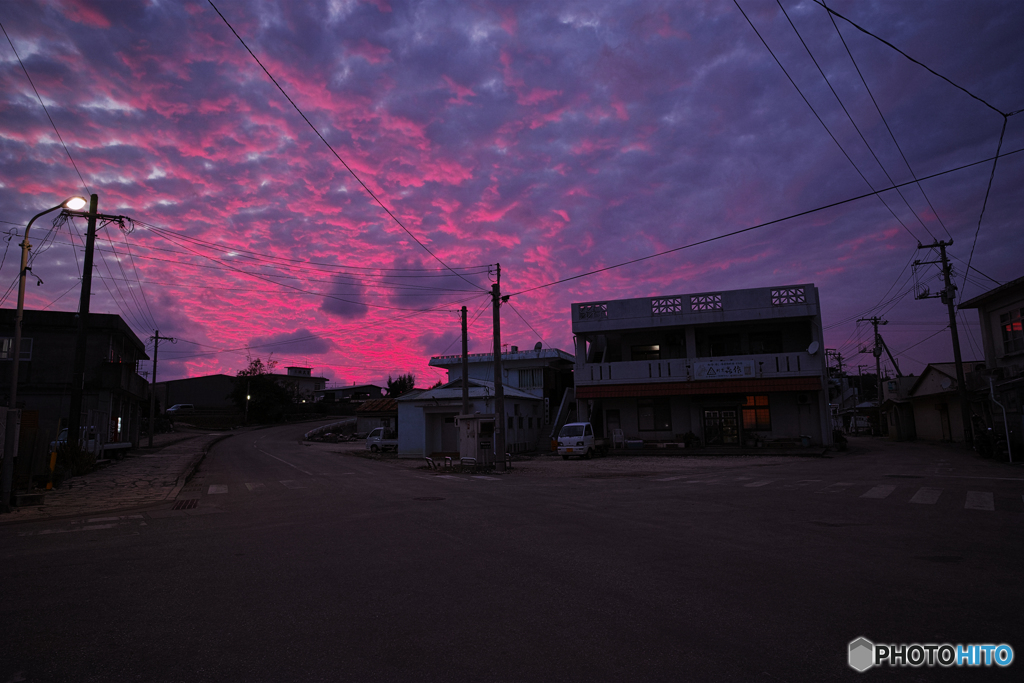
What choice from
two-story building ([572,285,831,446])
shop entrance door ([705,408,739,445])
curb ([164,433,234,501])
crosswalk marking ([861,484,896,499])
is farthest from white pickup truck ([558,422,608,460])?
curb ([164,433,234,501])

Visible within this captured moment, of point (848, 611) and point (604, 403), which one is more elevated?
point (604, 403)

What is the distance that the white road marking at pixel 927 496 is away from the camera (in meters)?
Result: 11.7

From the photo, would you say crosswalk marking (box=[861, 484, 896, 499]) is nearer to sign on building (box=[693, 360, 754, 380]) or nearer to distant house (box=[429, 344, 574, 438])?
sign on building (box=[693, 360, 754, 380])

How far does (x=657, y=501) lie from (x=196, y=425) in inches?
2850

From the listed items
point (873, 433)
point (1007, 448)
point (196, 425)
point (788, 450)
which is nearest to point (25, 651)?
point (1007, 448)

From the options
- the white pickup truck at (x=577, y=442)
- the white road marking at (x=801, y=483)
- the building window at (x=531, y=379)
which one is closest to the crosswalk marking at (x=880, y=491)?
the white road marking at (x=801, y=483)

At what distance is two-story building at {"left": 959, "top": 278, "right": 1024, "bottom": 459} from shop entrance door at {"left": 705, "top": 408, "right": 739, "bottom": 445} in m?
11.5

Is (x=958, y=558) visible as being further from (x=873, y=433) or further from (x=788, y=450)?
(x=873, y=433)

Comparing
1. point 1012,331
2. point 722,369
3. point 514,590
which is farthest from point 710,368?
point 514,590

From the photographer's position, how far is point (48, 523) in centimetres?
1151

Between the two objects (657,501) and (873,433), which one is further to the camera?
(873,433)

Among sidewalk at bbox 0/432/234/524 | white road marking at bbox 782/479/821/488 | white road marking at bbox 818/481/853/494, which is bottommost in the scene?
white road marking at bbox 782/479/821/488

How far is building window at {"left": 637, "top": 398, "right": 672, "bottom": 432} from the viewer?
3478 cm

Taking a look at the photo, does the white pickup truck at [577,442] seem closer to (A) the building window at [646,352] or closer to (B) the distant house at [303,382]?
(A) the building window at [646,352]
